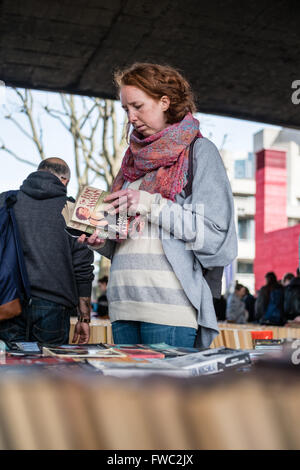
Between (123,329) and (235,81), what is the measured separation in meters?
5.29

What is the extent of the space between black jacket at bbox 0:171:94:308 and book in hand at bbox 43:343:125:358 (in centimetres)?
153

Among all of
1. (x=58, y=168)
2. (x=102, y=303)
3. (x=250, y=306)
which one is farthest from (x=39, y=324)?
(x=250, y=306)

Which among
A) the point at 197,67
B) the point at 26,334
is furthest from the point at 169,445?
the point at 197,67

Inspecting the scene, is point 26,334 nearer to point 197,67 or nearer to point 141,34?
point 141,34

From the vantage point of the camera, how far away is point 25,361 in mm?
1149

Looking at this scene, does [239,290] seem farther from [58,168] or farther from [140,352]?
[140,352]

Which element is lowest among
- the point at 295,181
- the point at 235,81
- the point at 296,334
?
the point at 296,334

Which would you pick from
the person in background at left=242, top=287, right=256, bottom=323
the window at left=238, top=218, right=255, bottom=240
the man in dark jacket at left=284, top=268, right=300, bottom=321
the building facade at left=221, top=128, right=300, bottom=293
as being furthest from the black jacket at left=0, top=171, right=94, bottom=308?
the window at left=238, top=218, right=255, bottom=240

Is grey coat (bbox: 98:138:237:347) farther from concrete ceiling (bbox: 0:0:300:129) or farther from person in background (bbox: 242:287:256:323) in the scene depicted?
person in background (bbox: 242:287:256:323)

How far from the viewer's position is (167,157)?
1.96 m

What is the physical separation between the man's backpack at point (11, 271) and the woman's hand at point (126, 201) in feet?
3.67

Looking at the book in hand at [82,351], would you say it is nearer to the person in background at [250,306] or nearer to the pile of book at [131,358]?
the pile of book at [131,358]

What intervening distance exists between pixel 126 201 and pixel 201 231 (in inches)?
10.0

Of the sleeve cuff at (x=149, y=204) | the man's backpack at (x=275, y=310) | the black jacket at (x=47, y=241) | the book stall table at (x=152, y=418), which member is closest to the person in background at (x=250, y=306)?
the man's backpack at (x=275, y=310)
